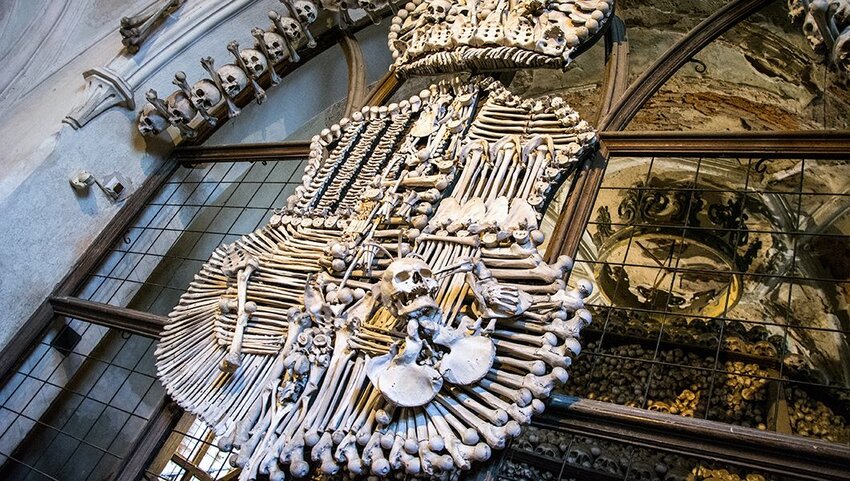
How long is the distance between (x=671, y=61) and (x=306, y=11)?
4.72 feet

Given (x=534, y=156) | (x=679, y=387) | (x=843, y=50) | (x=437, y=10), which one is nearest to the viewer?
(x=843, y=50)

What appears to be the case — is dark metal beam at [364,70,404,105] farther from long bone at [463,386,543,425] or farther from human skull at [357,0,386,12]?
long bone at [463,386,543,425]

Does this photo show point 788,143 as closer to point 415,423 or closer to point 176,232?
point 415,423

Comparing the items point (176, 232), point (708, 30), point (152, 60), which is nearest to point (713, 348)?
point (708, 30)

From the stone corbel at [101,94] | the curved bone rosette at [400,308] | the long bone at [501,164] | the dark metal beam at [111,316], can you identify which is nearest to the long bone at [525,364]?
the curved bone rosette at [400,308]

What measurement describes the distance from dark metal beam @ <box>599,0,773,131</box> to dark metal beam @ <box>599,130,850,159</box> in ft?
0.34

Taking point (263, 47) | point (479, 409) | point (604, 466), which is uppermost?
point (263, 47)

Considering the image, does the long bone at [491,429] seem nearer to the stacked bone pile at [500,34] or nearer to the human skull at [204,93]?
the stacked bone pile at [500,34]

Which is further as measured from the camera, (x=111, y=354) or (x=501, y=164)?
(x=111, y=354)

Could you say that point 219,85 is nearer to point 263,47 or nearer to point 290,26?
point 263,47

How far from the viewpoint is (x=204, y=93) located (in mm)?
2957

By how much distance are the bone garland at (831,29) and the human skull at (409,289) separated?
46.7 inches

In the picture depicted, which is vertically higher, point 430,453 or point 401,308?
point 401,308

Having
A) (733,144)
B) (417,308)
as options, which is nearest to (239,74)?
(417,308)
